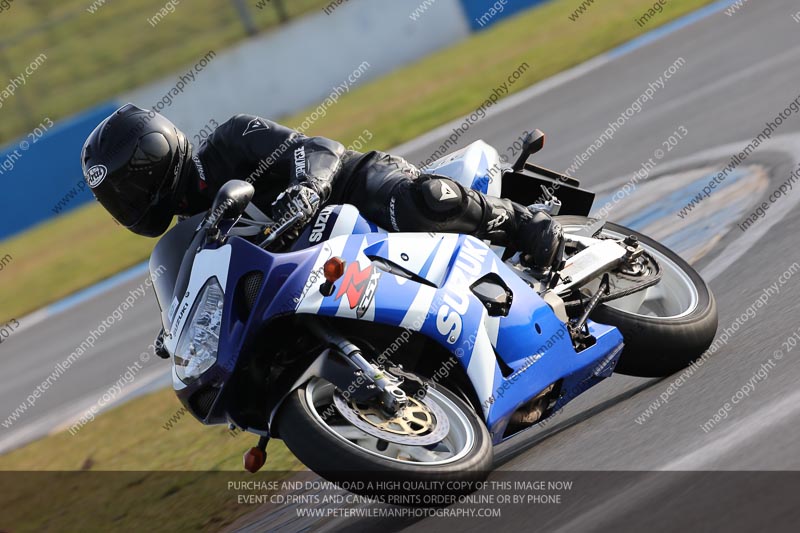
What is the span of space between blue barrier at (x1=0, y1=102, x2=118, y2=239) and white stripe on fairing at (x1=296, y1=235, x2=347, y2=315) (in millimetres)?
12011

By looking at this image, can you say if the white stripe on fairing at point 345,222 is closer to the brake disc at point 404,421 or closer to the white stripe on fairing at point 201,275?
the white stripe on fairing at point 201,275

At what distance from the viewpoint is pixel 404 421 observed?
3.89 metres

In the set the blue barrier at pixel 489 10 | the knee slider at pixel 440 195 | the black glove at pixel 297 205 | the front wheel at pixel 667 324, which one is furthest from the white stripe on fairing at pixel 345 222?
the blue barrier at pixel 489 10

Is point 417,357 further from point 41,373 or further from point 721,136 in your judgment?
point 41,373

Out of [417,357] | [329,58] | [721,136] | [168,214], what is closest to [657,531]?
[417,357]

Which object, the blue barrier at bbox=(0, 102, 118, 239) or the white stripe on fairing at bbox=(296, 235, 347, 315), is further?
the blue barrier at bbox=(0, 102, 118, 239)

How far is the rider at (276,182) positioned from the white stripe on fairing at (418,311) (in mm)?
430

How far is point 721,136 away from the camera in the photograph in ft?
29.0

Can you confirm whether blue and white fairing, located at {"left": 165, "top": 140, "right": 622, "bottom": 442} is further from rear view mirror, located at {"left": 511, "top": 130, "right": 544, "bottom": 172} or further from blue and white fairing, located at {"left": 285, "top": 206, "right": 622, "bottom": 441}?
rear view mirror, located at {"left": 511, "top": 130, "right": 544, "bottom": 172}

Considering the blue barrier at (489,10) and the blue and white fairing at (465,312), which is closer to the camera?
the blue and white fairing at (465,312)

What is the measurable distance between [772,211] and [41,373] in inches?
256

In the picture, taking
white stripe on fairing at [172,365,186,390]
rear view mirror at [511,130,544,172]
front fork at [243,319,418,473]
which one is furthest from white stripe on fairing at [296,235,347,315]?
rear view mirror at [511,130,544,172]

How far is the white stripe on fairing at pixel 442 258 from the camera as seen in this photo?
14.2 ft

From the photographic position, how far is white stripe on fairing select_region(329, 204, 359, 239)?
14.0ft
